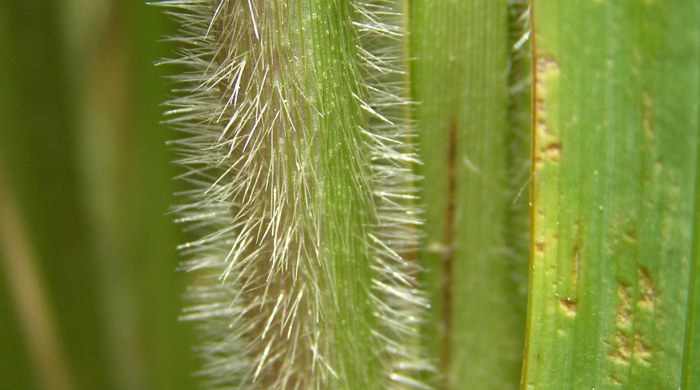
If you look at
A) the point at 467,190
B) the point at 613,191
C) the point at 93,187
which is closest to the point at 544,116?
the point at 613,191

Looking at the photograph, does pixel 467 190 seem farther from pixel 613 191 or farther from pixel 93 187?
pixel 93 187

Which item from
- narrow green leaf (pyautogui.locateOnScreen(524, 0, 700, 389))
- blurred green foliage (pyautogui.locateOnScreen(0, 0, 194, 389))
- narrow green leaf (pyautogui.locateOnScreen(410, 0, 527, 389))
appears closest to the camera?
narrow green leaf (pyautogui.locateOnScreen(524, 0, 700, 389))

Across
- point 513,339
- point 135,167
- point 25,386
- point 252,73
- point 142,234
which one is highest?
point 252,73

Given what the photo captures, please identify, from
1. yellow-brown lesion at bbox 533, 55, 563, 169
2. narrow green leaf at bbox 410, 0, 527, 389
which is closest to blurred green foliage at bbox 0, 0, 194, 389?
narrow green leaf at bbox 410, 0, 527, 389

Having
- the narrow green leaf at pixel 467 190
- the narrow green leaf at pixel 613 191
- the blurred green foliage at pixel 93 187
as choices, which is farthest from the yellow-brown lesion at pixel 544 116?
the blurred green foliage at pixel 93 187

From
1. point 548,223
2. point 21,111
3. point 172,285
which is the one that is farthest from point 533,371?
point 21,111

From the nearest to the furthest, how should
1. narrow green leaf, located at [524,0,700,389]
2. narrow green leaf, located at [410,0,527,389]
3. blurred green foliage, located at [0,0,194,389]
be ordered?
narrow green leaf, located at [524,0,700,389] < narrow green leaf, located at [410,0,527,389] < blurred green foliage, located at [0,0,194,389]

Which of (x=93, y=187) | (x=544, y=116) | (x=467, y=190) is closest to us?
(x=544, y=116)

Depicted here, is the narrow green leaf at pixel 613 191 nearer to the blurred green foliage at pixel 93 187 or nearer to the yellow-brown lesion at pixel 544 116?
the yellow-brown lesion at pixel 544 116

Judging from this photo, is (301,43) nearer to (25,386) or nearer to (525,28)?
(525,28)

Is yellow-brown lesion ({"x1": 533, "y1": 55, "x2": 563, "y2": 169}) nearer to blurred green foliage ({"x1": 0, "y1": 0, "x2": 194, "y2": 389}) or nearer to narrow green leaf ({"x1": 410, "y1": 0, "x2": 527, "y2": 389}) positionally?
narrow green leaf ({"x1": 410, "y1": 0, "x2": 527, "y2": 389})

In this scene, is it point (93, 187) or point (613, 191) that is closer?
point (613, 191)
